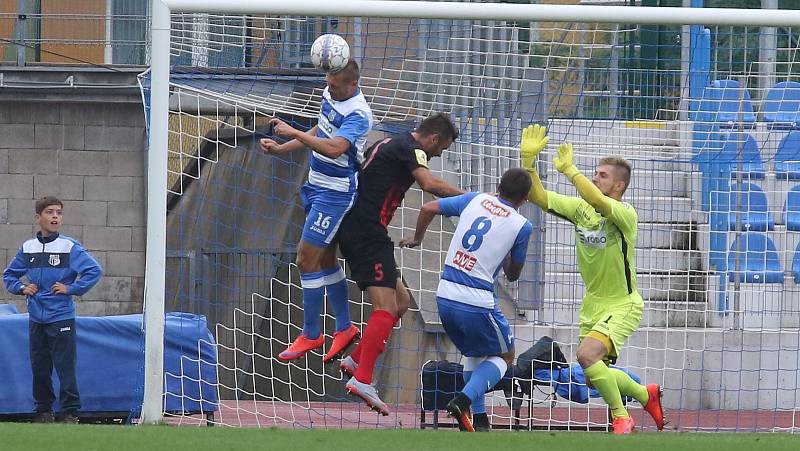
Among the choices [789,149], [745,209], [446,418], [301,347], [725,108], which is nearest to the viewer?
[301,347]

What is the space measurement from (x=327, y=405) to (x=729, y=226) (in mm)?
4278

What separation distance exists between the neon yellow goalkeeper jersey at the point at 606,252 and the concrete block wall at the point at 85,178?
7618mm

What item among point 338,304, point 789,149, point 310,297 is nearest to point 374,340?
point 338,304

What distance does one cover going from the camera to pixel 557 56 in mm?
11227

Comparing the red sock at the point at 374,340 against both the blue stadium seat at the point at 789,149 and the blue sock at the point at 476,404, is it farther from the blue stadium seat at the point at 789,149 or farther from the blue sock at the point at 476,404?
the blue stadium seat at the point at 789,149

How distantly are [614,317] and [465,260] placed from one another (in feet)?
Result: 3.47

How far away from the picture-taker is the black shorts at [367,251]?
945cm

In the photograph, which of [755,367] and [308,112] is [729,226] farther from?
[308,112]

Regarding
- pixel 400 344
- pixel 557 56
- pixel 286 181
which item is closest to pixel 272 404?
pixel 400 344

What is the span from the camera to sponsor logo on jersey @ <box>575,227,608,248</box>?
957 centimetres

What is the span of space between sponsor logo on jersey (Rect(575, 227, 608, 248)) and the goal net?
145 cm

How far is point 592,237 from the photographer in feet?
31.5

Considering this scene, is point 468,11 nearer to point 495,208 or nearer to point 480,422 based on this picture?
point 495,208

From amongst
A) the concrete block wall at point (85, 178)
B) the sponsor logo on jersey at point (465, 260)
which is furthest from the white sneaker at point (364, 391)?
the concrete block wall at point (85, 178)
